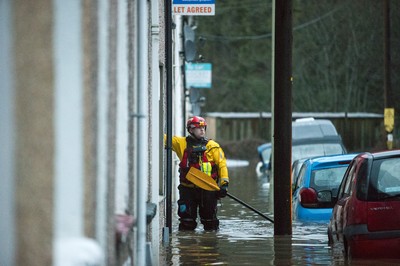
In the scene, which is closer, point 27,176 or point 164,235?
point 27,176

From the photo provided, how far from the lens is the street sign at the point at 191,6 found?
19.5 meters

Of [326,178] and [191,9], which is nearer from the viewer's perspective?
[326,178]

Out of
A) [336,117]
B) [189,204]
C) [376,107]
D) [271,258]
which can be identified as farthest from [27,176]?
[376,107]

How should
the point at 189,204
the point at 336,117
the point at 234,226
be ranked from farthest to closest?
1. the point at 336,117
2. the point at 234,226
3. the point at 189,204

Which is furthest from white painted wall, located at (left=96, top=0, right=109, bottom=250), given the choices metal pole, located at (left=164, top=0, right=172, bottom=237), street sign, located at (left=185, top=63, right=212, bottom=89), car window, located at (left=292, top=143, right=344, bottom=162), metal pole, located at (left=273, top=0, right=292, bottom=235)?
street sign, located at (left=185, top=63, right=212, bottom=89)

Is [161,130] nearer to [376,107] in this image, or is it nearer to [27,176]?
[27,176]

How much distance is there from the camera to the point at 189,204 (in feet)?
57.7

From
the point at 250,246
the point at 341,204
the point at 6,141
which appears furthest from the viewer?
the point at 250,246

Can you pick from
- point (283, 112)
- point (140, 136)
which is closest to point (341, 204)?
point (283, 112)

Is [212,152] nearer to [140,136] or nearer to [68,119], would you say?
[140,136]

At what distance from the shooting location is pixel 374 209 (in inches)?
486

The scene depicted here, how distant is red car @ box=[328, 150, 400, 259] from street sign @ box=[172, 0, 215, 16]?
7.18 meters

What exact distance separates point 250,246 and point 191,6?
213 inches

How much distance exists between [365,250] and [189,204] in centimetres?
550
